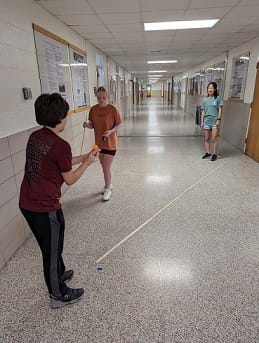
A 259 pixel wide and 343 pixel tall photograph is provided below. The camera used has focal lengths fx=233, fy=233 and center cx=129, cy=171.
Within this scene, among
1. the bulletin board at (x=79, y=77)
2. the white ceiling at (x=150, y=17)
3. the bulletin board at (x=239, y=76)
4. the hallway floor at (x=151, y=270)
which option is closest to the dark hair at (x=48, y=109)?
the hallway floor at (x=151, y=270)

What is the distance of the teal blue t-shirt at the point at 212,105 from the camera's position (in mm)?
4641

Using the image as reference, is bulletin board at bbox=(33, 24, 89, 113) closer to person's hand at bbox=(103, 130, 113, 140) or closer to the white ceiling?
the white ceiling

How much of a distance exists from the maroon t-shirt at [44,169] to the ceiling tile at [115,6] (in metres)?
2.41

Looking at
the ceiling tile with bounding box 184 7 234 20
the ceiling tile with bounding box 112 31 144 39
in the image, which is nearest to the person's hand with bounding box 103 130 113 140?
the ceiling tile with bounding box 184 7 234 20

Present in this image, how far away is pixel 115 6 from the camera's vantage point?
2.96 meters

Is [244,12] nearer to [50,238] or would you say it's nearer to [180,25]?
[180,25]

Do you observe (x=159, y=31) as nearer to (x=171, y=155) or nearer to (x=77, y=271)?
(x=171, y=155)

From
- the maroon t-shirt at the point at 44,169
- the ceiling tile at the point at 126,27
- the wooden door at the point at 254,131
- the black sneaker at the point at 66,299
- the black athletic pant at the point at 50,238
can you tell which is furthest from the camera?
the wooden door at the point at 254,131

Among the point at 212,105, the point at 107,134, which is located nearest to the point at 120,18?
the point at 107,134

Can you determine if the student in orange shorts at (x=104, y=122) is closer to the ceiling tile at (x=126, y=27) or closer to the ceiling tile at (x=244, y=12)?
the ceiling tile at (x=126, y=27)

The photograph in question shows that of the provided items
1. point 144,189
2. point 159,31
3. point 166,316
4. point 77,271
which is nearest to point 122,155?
point 144,189

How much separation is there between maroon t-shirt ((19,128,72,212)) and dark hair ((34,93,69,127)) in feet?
0.19

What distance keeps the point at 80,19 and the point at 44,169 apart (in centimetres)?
319

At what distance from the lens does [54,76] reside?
10.6ft
